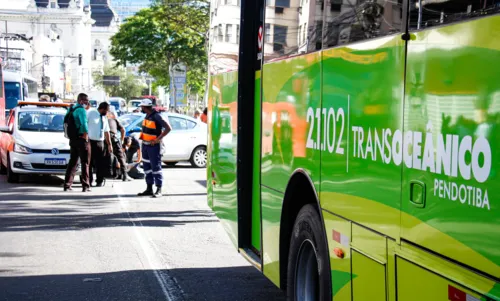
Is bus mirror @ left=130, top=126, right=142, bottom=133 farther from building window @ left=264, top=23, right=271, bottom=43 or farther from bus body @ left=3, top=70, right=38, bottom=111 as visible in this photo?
bus body @ left=3, top=70, right=38, bottom=111

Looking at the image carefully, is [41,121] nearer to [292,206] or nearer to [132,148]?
[132,148]

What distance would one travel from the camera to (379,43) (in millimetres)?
4246

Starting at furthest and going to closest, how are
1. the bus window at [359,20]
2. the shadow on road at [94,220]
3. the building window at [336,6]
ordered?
the shadow on road at [94,220] → the building window at [336,6] → the bus window at [359,20]

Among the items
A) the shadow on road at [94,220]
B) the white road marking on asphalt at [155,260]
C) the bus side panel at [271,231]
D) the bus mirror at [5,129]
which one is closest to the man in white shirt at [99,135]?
the bus mirror at [5,129]

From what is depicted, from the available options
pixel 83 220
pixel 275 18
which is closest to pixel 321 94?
pixel 275 18

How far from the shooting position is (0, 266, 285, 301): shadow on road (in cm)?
812

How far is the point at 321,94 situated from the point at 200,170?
66.8ft

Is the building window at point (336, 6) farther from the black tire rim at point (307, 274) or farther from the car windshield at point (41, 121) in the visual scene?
the car windshield at point (41, 121)

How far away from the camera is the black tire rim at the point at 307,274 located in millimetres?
5711

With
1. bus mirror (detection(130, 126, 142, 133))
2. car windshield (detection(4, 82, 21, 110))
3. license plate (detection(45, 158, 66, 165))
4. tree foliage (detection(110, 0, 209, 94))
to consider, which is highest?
tree foliage (detection(110, 0, 209, 94))

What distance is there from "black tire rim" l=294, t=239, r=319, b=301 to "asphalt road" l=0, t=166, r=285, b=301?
2.19m

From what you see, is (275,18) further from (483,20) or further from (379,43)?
(483,20)

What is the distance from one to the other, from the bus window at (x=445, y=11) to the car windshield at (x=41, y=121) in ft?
57.1

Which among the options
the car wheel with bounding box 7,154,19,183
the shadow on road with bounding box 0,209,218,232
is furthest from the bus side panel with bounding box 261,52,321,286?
the car wheel with bounding box 7,154,19,183
